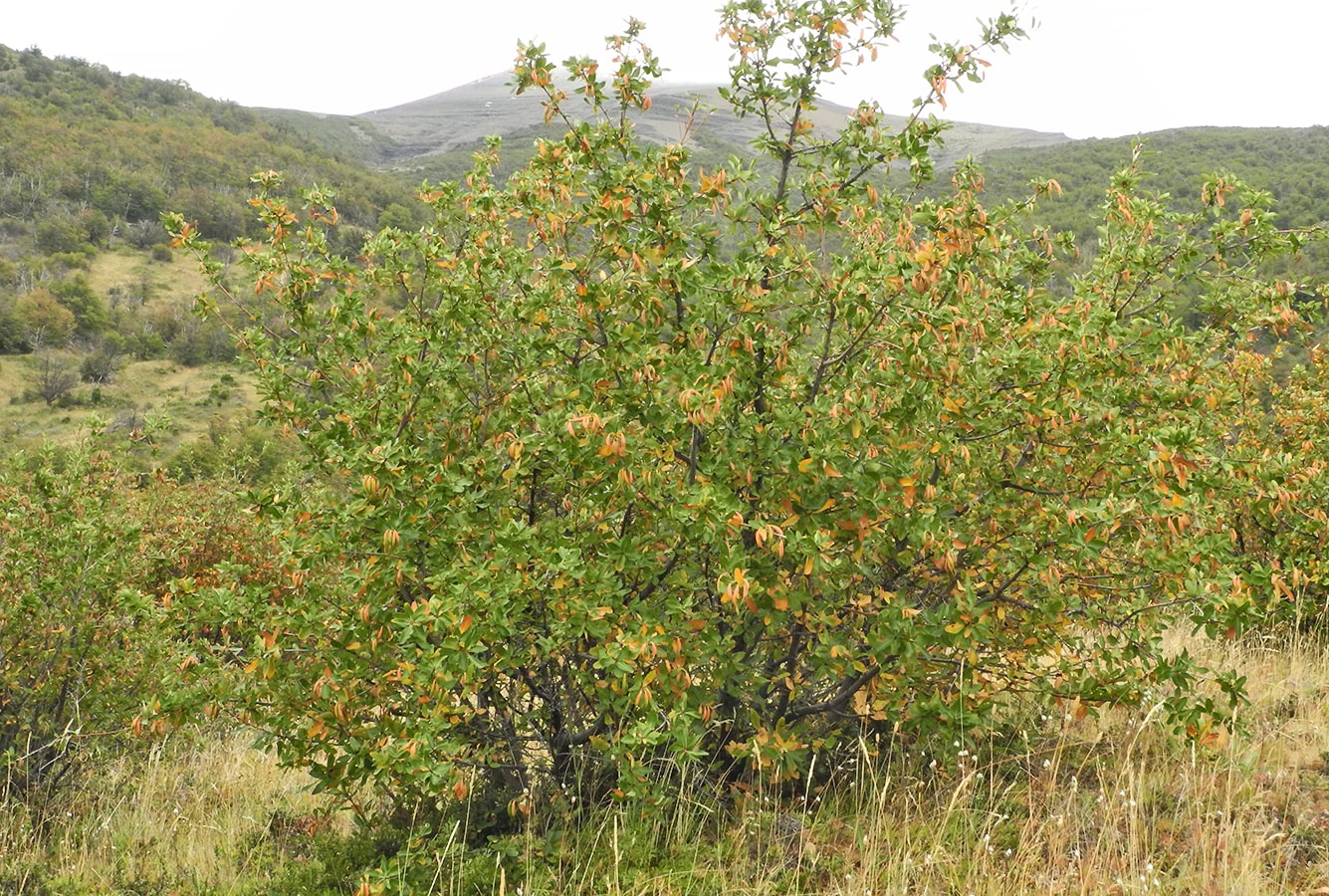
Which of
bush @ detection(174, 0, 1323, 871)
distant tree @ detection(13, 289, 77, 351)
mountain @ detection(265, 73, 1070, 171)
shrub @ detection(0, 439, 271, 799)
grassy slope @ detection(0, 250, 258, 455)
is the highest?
mountain @ detection(265, 73, 1070, 171)

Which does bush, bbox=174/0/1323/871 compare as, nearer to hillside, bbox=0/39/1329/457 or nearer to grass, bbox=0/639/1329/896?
grass, bbox=0/639/1329/896

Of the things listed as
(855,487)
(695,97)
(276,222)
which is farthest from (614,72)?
(855,487)

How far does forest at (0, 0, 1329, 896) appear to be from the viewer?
11.4ft

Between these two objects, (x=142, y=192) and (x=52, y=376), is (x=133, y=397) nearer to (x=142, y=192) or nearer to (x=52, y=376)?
(x=52, y=376)

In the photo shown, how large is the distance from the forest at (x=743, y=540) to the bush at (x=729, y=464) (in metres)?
0.02

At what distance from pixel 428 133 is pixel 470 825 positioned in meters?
155

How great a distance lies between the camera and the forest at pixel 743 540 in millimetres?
3475

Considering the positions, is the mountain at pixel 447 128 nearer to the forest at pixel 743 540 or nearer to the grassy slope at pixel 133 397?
the grassy slope at pixel 133 397

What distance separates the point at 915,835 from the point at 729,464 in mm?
1707

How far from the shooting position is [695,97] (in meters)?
4.39

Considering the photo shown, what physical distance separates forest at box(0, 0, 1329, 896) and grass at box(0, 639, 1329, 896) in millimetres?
27

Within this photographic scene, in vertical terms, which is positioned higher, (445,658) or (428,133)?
(428,133)

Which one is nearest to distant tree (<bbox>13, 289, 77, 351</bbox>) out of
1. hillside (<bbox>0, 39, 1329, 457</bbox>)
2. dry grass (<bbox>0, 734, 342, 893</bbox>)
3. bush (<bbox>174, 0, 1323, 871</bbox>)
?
hillside (<bbox>0, 39, 1329, 457</bbox>)

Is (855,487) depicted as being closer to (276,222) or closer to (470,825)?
(470,825)
